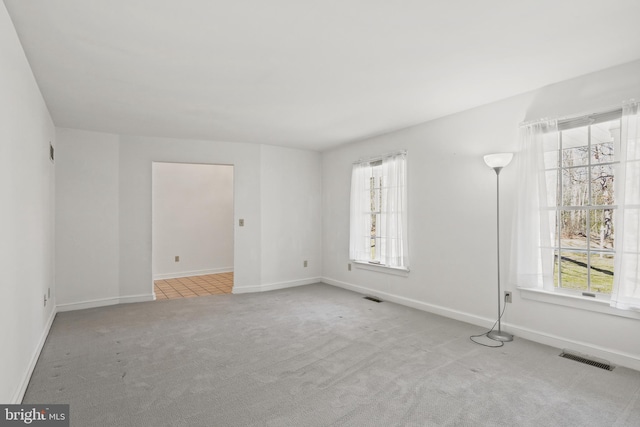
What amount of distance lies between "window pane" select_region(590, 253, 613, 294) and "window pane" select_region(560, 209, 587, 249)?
0.53 feet

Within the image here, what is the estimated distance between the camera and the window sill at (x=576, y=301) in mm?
2793

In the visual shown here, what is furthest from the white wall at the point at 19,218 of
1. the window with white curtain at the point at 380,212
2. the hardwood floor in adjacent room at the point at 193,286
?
the window with white curtain at the point at 380,212

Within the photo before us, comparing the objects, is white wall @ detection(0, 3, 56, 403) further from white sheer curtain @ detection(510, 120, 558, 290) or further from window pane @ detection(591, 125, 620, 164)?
window pane @ detection(591, 125, 620, 164)

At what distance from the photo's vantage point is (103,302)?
4805mm

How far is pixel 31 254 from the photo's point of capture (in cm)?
288

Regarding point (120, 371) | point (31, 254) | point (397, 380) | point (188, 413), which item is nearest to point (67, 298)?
point (31, 254)

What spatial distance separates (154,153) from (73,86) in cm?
201

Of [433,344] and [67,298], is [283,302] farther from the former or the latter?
[67,298]

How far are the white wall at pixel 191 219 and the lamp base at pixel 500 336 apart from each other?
5.76 meters

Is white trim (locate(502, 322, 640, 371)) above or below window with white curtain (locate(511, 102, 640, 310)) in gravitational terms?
below

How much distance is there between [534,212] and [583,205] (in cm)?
38

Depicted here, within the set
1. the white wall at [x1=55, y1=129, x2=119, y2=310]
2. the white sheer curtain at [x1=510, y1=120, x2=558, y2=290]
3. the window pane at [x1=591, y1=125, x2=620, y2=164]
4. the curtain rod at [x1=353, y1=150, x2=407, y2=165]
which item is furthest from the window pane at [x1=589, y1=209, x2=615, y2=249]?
the white wall at [x1=55, y1=129, x2=119, y2=310]

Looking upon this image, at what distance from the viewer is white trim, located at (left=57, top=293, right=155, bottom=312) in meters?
4.57

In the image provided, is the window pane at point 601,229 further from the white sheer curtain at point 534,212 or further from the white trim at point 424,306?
the white trim at point 424,306
